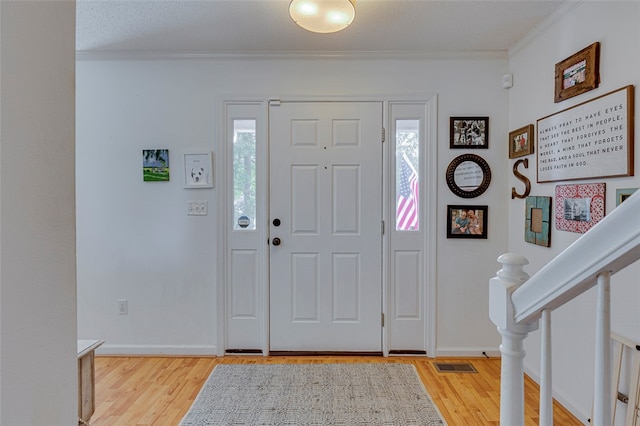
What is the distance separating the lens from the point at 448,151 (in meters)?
2.57

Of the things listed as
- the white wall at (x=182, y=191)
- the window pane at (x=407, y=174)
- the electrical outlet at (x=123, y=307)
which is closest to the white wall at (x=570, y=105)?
the white wall at (x=182, y=191)

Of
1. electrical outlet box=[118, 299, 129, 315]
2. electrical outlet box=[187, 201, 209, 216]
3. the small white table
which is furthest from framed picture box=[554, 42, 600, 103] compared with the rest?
electrical outlet box=[118, 299, 129, 315]

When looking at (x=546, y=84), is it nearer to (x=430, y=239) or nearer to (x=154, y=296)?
(x=430, y=239)

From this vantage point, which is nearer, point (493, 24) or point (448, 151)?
point (493, 24)

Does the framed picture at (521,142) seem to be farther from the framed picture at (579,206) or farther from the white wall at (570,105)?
the framed picture at (579,206)

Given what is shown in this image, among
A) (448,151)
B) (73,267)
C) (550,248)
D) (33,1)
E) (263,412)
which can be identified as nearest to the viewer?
(33,1)

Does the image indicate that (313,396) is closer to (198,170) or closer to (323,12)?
(198,170)

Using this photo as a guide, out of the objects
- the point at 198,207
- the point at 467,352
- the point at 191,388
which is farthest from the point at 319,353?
the point at 198,207

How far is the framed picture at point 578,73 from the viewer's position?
173 cm

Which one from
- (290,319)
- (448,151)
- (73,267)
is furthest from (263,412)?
(448,151)

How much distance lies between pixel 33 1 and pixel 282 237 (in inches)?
83.3

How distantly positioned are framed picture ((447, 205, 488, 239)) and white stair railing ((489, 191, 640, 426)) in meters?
1.91

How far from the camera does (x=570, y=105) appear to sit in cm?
192

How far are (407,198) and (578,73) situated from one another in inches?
50.5
